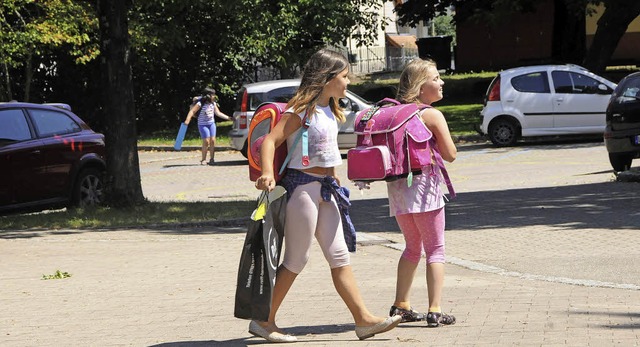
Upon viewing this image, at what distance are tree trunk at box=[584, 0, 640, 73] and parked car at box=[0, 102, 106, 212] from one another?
2156 cm

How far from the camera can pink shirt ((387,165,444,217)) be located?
730cm

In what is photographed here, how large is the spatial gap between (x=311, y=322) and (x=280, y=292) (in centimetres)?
78

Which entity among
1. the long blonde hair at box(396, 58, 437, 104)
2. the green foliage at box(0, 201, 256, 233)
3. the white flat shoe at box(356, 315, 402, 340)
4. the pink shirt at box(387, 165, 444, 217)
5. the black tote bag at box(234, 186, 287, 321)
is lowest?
the green foliage at box(0, 201, 256, 233)

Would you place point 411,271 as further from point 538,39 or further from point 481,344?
point 538,39

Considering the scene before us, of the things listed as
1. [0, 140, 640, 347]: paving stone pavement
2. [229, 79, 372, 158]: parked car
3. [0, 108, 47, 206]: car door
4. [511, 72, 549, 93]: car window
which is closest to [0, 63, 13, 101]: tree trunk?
[229, 79, 372, 158]: parked car

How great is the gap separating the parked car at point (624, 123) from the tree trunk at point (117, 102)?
23.0ft

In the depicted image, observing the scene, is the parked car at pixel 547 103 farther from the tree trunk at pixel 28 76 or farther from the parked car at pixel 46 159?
the tree trunk at pixel 28 76

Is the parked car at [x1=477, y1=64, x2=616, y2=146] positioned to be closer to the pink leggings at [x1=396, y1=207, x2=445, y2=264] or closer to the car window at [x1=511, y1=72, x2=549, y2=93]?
the car window at [x1=511, y1=72, x2=549, y2=93]

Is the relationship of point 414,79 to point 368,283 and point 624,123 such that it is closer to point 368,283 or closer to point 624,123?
point 368,283

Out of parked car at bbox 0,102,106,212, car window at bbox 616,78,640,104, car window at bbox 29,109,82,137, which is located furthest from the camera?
car window at bbox 616,78,640,104

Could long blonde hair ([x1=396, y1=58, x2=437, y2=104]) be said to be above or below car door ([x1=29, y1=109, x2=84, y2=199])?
above

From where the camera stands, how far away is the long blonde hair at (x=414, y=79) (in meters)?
7.43

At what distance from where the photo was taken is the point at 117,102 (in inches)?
611

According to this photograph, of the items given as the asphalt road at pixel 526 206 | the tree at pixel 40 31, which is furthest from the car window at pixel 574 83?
the tree at pixel 40 31
